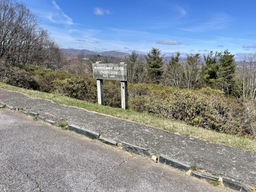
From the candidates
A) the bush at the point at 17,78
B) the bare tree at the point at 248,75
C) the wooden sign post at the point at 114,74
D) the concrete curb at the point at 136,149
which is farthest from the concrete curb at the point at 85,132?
the bare tree at the point at 248,75

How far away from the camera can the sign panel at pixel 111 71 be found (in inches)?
261

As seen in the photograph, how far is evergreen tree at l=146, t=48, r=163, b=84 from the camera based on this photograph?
91.1ft

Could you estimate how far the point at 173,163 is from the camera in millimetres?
2883

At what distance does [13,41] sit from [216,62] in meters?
25.2

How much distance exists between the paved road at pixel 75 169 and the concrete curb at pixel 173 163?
89 mm

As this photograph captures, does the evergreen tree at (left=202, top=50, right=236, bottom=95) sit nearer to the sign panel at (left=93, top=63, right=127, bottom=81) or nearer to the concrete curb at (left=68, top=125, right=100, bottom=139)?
the sign panel at (left=93, top=63, right=127, bottom=81)

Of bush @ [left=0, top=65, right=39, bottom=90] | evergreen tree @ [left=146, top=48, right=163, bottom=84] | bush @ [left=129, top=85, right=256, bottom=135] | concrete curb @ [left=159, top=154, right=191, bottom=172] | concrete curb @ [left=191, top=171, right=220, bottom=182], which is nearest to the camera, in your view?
concrete curb @ [left=191, top=171, right=220, bottom=182]

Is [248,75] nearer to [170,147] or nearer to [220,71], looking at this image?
[220,71]

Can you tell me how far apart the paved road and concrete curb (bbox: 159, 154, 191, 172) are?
0.09 meters

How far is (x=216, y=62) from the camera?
26141mm

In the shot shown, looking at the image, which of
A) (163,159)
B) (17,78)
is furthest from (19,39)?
(163,159)

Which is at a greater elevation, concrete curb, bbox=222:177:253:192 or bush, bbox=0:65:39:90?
bush, bbox=0:65:39:90

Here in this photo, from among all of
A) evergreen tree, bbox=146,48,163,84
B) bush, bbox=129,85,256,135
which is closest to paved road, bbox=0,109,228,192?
bush, bbox=129,85,256,135

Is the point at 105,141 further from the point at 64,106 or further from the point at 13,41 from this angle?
the point at 13,41
